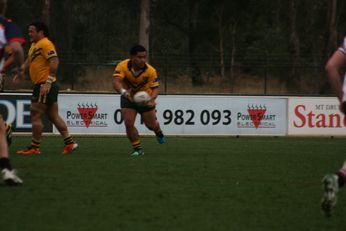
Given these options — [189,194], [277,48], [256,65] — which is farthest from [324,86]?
[189,194]

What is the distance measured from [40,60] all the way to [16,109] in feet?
28.7

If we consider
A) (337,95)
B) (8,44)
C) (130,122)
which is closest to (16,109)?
(130,122)

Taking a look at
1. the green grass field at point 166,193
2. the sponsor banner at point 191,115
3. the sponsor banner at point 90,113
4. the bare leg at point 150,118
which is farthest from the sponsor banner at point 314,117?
the bare leg at point 150,118

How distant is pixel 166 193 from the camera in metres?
9.37

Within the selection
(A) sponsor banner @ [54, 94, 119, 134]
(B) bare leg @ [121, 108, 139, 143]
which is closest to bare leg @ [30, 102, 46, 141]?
(B) bare leg @ [121, 108, 139, 143]

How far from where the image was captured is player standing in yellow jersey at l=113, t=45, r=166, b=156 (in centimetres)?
1505

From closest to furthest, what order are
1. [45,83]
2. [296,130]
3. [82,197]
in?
[82,197], [45,83], [296,130]

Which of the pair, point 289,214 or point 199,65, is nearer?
point 289,214

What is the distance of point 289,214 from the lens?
803 centimetres

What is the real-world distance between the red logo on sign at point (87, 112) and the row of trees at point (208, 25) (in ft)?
52.1

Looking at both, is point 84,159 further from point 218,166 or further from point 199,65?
point 199,65

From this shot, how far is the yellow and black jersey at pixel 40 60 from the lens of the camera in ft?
48.3

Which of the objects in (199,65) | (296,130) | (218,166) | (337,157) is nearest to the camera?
(218,166)

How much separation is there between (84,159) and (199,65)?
21125 mm
